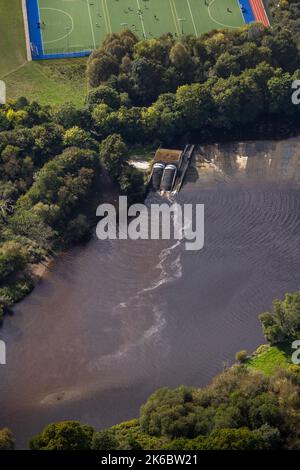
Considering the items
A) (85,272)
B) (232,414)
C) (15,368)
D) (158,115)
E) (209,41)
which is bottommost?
(232,414)

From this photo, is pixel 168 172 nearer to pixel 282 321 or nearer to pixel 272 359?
pixel 282 321

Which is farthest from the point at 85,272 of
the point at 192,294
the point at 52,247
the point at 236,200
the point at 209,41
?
the point at 209,41

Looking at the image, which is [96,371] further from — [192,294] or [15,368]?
[192,294]

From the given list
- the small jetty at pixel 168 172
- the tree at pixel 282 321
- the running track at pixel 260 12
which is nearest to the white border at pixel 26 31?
the small jetty at pixel 168 172

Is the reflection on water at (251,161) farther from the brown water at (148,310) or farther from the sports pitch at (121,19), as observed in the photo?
the sports pitch at (121,19)

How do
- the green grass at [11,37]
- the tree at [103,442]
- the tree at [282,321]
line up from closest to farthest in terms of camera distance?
the tree at [103,442] → the tree at [282,321] → the green grass at [11,37]

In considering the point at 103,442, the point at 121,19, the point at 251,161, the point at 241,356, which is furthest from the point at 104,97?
the point at 103,442
